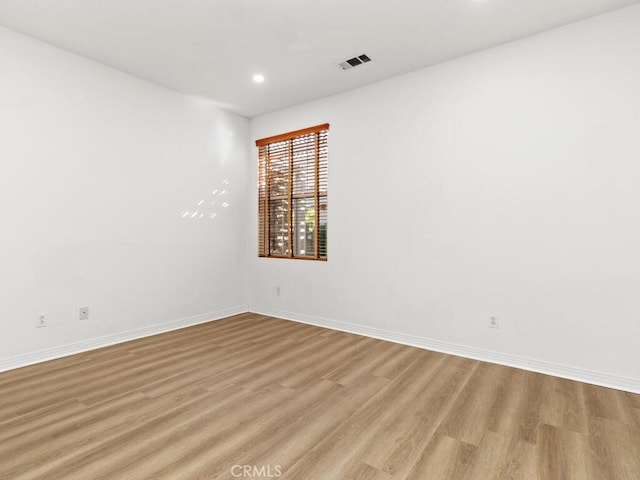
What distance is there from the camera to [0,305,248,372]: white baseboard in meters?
3.02

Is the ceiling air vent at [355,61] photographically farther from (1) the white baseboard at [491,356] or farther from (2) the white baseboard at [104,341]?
(2) the white baseboard at [104,341]

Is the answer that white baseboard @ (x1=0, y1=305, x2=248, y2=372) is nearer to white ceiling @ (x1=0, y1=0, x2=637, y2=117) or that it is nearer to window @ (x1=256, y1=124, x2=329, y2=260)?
window @ (x1=256, y1=124, x2=329, y2=260)

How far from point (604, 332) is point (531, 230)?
966 millimetres

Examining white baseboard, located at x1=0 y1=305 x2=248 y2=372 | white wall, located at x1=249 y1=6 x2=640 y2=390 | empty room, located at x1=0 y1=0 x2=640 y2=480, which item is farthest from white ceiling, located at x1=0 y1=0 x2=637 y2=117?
white baseboard, located at x1=0 y1=305 x2=248 y2=372

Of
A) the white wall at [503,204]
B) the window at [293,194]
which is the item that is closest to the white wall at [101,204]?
the window at [293,194]

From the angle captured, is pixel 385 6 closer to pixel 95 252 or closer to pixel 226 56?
pixel 226 56

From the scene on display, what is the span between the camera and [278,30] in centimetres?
295

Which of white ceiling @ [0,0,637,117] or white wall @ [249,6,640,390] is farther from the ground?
white ceiling @ [0,0,637,117]

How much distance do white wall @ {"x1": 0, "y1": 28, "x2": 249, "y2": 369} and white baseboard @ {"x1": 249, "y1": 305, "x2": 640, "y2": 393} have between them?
1.77 metres

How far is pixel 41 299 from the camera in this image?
3162mm

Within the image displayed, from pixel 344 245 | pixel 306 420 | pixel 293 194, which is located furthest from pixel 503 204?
pixel 293 194

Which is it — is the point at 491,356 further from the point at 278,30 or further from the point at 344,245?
the point at 278,30

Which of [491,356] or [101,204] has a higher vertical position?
[101,204]

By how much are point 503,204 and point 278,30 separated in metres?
2.56
